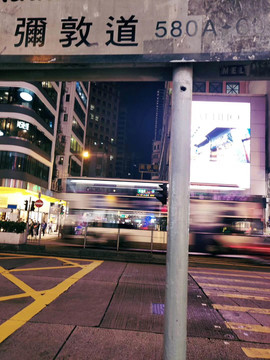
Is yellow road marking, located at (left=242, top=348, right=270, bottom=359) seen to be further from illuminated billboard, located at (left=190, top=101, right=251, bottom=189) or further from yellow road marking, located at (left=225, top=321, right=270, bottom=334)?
illuminated billboard, located at (left=190, top=101, right=251, bottom=189)

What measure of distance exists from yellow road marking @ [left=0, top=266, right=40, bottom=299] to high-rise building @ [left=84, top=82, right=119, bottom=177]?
84.7 meters

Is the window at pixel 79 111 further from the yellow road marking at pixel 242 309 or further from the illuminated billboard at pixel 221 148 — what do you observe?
the yellow road marking at pixel 242 309

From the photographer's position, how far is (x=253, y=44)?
7.98 ft

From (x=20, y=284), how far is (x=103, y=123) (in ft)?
336

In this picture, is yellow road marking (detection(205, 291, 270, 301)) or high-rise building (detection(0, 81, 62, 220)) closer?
yellow road marking (detection(205, 291, 270, 301))

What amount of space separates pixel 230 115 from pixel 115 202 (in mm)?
21021

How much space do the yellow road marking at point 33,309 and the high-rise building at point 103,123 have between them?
86.1 m

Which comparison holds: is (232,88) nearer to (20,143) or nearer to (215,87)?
(215,87)

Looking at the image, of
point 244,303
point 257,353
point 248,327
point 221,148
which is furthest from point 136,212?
point 221,148

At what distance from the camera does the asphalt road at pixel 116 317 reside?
380 centimetres

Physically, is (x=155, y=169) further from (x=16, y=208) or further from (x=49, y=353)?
(x=49, y=353)

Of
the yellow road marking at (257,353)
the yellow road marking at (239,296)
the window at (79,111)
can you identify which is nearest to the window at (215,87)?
the window at (79,111)

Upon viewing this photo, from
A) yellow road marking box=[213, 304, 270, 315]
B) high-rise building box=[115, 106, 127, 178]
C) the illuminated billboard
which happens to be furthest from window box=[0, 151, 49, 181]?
high-rise building box=[115, 106, 127, 178]

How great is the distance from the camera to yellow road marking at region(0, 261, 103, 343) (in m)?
4.27
